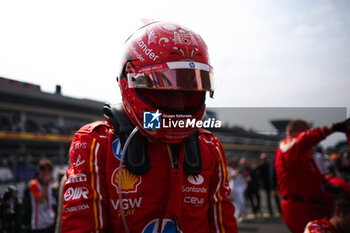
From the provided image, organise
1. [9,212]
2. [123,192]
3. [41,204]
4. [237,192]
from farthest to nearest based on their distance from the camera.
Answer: [237,192] < [9,212] < [41,204] < [123,192]

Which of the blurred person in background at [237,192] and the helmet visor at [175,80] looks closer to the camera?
the helmet visor at [175,80]

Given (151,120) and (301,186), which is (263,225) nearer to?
(301,186)

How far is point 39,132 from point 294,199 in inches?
1041

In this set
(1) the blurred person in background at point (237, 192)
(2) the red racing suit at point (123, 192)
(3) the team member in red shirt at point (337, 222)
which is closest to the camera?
(2) the red racing suit at point (123, 192)

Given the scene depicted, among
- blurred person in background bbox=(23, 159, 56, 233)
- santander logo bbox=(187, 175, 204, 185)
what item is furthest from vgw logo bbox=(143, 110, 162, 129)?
blurred person in background bbox=(23, 159, 56, 233)

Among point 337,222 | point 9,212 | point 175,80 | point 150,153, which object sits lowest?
point 9,212

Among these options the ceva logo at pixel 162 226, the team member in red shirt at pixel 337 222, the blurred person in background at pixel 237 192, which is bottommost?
the blurred person in background at pixel 237 192

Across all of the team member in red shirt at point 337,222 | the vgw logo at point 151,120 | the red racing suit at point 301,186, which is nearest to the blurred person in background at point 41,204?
the red racing suit at point 301,186

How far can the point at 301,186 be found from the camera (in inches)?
132

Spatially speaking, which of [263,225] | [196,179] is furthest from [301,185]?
[263,225]

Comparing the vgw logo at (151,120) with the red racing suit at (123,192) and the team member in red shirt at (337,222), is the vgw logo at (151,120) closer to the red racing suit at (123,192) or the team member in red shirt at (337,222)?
the red racing suit at (123,192)

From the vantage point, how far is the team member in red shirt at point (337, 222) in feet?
7.57

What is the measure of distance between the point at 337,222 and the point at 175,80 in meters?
1.98

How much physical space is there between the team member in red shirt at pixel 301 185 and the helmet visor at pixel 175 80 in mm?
2191
